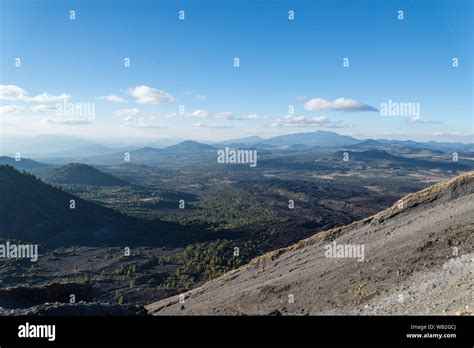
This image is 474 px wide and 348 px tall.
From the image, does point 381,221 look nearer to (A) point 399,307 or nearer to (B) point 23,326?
(A) point 399,307

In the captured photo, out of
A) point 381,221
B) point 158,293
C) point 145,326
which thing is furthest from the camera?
point 158,293

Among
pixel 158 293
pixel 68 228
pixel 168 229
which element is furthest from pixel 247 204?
pixel 158 293

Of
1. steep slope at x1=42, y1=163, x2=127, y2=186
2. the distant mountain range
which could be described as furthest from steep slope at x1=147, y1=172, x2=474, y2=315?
steep slope at x1=42, y1=163, x2=127, y2=186

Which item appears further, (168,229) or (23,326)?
(168,229)

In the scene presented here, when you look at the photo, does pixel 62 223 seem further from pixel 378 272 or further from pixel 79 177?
pixel 79 177

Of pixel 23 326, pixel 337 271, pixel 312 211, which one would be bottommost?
pixel 312 211

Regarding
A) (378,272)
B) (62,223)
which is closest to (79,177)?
(62,223)

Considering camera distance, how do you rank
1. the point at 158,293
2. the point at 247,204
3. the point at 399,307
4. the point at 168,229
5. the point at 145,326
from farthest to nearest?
the point at 247,204 < the point at 168,229 < the point at 158,293 < the point at 399,307 < the point at 145,326
